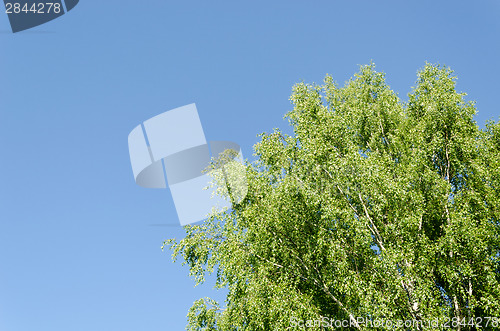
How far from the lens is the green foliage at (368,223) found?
12.1m

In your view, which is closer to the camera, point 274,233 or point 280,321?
point 280,321

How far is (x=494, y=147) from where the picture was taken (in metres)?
15.9

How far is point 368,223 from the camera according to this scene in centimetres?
1371

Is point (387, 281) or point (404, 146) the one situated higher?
point (404, 146)

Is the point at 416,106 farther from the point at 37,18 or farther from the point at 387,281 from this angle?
the point at 37,18

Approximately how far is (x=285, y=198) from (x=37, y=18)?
36.7 ft

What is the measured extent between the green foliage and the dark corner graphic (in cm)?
961

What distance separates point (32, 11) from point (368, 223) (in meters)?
14.4

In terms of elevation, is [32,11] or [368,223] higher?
[32,11]

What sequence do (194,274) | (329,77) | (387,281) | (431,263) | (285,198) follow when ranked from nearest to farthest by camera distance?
(387,281), (431,263), (285,198), (194,274), (329,77)

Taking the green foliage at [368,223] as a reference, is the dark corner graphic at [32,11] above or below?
above

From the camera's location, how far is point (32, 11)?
13594 mm

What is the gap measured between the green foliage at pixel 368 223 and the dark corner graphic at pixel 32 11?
9609 mm

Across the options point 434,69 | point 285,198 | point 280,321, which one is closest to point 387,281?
point 280,321
